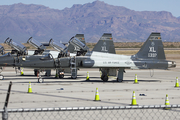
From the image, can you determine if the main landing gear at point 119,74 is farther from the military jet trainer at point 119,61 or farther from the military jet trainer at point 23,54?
the military jet trainer at point 23,54

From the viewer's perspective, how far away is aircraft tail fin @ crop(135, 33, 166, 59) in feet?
80.5

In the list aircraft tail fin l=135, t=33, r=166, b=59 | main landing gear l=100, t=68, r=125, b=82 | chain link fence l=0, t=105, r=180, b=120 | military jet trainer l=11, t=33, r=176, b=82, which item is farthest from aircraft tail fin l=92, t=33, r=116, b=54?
chain link fence l=0, t=105, r=180, b=120

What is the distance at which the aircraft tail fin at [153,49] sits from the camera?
966 inches

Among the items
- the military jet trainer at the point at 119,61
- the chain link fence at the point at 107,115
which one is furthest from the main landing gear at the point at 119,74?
the chain link fence at the point at 107,115

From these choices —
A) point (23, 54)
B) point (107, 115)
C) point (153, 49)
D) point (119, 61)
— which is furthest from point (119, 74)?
point (107, 115)

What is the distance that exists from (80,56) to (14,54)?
7237 mm

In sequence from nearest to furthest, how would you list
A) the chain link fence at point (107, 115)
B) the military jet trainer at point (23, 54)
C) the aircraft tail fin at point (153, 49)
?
the chain link fence at point (107, 115) → the aircraft tail fin at point (153, 49) → the military jet trainer at point (23, 54)

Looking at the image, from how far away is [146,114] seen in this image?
1164 centimetres

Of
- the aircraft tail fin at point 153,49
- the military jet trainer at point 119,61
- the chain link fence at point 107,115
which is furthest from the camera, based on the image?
the aircraft tail fin at point 153,49

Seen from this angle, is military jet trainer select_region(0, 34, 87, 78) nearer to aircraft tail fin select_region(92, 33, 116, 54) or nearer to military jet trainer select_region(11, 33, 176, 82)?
military jet trainer select_region(11, 33, 176, 82)

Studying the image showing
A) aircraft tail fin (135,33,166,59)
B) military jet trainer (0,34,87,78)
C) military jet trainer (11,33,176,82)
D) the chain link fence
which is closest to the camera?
the chain link fence

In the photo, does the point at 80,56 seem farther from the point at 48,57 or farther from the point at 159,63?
the point at 159,63

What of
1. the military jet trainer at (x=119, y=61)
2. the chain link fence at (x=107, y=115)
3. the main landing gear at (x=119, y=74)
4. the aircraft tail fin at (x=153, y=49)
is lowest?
the chain link fence at (x=107, y=115)

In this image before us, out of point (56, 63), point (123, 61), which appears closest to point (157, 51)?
point (123, 61)
